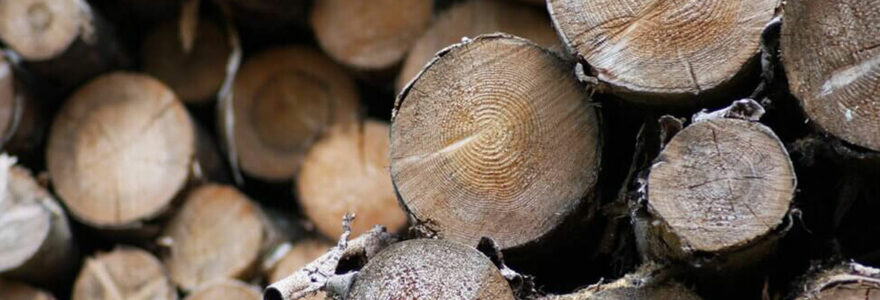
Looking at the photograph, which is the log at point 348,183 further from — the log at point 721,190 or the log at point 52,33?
the log at point 721,190

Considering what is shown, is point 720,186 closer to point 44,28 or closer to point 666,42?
point 666,42

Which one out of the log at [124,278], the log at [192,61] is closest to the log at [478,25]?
the log at [192,61]

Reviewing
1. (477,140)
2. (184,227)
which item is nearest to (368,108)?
(184,227)

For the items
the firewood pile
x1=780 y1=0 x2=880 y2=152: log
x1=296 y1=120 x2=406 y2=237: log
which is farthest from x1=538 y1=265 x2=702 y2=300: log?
x1=296 y1=120 x2=406 y2=237: log

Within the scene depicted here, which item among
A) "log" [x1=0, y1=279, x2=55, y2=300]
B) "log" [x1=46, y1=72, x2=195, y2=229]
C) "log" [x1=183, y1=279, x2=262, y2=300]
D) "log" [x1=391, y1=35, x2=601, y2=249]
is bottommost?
"log" [x1=0, y1=279, x2=55, y2=300]

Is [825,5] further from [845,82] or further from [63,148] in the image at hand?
[63,148]

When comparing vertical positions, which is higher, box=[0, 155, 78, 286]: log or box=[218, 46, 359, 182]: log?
box=[218, 46, 359, 182]: log

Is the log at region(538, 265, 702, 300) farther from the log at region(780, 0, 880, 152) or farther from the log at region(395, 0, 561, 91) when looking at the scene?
the log at region(395, 0, 561, 91)
